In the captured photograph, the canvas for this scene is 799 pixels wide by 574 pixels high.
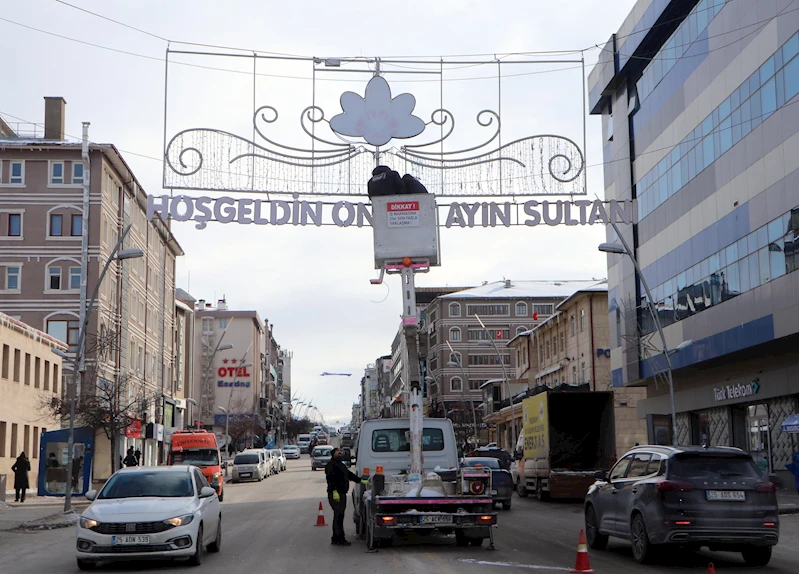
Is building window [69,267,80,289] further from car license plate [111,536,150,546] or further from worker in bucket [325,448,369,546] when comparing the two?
car license plate [111,536,150,546]

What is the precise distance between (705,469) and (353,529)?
912 centimetres

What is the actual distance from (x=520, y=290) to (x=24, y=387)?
80.7 metres

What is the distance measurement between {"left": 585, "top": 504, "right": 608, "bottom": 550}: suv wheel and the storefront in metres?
16.6

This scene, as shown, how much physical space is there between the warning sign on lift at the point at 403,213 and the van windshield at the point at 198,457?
80.1ft

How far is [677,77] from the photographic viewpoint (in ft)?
133

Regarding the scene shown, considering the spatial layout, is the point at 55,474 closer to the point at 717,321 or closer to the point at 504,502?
the point at 504,502

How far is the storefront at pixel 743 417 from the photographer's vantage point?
3447 centimetres

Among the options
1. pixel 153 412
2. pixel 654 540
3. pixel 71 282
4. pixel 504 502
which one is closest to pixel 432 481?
pixel 654 540

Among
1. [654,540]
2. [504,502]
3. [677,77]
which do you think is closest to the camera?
[654,540]

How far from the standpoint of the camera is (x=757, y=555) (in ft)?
45.7

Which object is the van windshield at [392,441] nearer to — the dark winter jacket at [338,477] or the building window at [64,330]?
the dark winter jacket at [338,477]

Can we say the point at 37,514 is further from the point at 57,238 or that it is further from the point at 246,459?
the point at 57,238

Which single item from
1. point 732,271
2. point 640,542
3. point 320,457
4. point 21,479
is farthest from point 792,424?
point 320,457

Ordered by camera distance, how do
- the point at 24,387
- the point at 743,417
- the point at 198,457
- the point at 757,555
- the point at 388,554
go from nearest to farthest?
the point at 757,555
the point at 388,554
the point at 743,417
the point at 198,457
the point at 24,387
